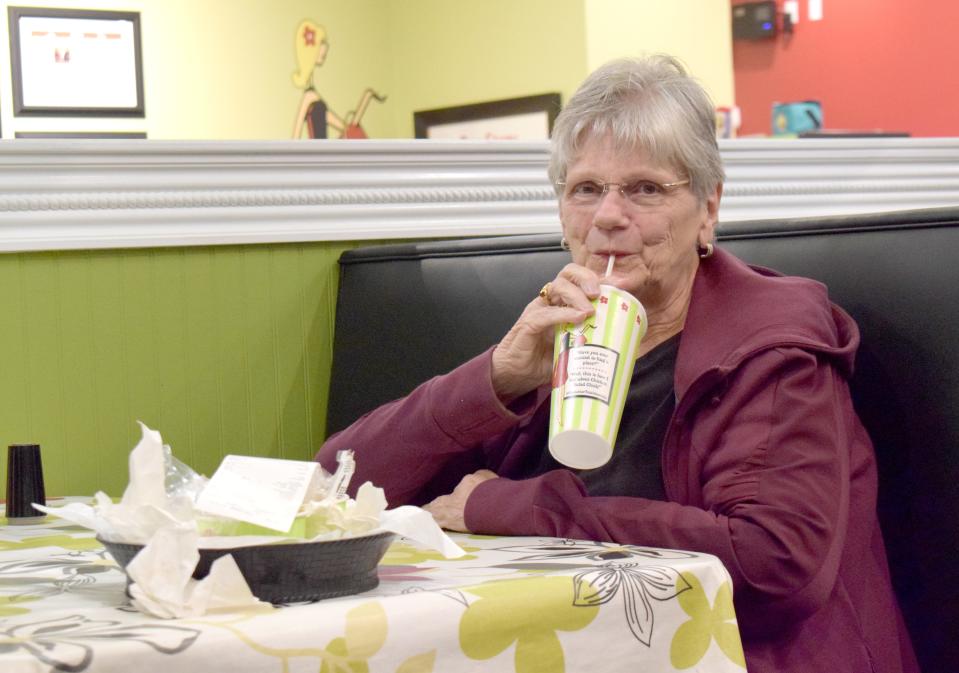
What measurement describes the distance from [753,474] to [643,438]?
0.20 m

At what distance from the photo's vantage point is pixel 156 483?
938 millimetres

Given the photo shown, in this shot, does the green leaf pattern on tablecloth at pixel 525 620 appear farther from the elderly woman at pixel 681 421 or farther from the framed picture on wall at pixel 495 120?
the framed picture on wall at pixel 495 120

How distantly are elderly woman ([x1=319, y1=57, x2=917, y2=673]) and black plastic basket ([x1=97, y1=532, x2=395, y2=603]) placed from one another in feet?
1.31

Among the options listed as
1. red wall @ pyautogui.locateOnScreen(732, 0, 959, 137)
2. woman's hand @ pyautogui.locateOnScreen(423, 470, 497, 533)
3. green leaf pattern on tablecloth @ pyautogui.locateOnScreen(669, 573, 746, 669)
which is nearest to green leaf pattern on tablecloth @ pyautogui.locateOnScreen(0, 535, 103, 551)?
woman's hand @ pyautogui.locateOnScreen(423, 470, 497, 533)

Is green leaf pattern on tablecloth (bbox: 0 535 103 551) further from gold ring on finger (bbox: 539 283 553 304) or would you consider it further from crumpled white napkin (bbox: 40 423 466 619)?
gold ring on finger (bbox: 539 283 553 304)

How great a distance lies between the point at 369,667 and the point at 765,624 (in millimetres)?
535

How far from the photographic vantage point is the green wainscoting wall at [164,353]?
2.04 m

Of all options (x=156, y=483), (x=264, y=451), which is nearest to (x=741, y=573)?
(x=156, y=483)

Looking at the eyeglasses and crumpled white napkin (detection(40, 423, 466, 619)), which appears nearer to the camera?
crumpled white napkin (detection(40, 423, 466, 619))

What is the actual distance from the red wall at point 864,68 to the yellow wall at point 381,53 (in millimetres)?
1110

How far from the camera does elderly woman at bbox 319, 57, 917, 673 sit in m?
1.27

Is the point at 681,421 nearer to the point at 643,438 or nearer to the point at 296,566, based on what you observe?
the point at 643,438

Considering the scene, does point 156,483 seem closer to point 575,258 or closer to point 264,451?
point 575,258

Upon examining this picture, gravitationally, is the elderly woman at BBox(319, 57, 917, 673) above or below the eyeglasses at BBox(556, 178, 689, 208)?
below
